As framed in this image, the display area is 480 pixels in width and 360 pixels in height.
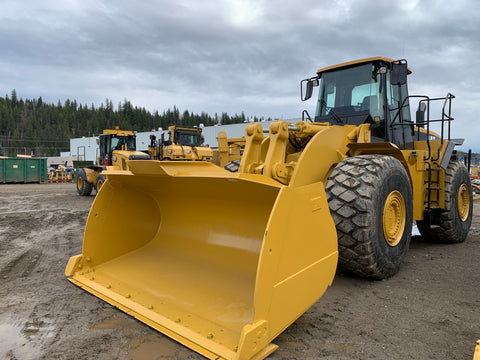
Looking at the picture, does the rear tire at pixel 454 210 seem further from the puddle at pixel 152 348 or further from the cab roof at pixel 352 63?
the puddle at pixel 152 348

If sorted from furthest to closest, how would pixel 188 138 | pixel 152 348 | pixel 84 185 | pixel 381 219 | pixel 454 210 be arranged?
pixel 188 138, pixel 84 185, pixel 454 210, pixel 381 219, pixel 152 348

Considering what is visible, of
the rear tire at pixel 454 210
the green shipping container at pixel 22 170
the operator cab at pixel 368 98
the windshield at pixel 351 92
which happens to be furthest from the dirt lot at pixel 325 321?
the green shipping container at pixel 22 170

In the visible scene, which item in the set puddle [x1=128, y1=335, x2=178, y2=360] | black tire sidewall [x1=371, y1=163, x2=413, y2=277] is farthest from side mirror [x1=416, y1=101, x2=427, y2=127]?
puddle [x1=128, y1=335, x2=178, y2=360]

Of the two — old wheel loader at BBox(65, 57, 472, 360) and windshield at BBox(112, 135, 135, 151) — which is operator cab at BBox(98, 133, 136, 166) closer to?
windshield at BBox(112, 135, 135, 151)

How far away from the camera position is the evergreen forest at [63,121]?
258ft

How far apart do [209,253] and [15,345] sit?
1.68 meters

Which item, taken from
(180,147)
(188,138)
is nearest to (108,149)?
(180,147)

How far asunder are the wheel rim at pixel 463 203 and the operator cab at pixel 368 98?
1346 millimetres

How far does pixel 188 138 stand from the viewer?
1452 centimetres

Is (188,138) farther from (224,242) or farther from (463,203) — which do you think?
(224,242)

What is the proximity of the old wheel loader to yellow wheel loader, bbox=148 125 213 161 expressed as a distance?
9.02 m

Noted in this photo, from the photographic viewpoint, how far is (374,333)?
255 centimetres

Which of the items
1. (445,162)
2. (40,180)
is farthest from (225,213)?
(40,180)

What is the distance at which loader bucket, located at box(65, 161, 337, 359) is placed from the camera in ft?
7.12
